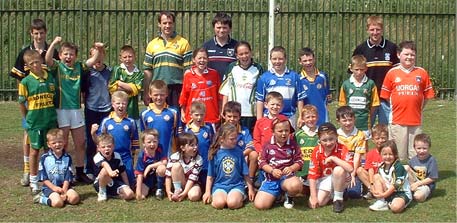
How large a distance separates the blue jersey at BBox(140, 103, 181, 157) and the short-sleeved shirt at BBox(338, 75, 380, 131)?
2012mm

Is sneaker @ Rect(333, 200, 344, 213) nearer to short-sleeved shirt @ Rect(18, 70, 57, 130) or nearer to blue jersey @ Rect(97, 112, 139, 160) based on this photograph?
blue jersey @ Rect(97, 112, 139, 160)

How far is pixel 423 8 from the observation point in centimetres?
1700

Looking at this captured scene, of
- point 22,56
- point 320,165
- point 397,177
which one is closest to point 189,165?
point 320,165

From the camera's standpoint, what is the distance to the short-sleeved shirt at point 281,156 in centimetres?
777

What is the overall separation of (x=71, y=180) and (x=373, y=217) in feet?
10.2

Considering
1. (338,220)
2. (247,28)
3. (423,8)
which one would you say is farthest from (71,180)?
(423,8)

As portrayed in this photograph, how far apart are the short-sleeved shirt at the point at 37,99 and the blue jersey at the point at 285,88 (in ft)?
7.46

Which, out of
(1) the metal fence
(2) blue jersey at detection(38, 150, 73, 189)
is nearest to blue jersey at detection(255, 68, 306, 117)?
(2) blue jersey at detection(38, 150, 73, 189)

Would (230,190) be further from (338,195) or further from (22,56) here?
(22,56)

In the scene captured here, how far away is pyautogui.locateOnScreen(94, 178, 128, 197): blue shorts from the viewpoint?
26.5 ft

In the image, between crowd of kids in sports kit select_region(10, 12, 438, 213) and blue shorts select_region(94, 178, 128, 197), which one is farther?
blue shorts select_region(94, 178, 128, 197)

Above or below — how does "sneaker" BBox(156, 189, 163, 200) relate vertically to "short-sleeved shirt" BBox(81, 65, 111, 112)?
below

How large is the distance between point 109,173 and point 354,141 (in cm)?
255

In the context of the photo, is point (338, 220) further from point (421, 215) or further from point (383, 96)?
point (383, 96)
